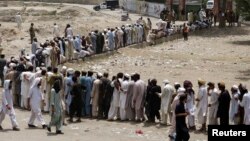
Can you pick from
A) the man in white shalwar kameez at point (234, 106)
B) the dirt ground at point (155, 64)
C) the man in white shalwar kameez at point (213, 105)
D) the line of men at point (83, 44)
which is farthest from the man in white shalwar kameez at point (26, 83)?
the man in white shalwar kameez at point (234, 106)

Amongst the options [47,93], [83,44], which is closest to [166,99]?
[47,93]

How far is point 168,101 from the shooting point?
14922 mm

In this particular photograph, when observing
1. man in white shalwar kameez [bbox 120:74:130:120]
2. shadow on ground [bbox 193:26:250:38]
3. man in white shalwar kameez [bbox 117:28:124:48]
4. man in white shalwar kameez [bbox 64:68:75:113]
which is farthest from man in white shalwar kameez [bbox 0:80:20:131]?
shadow on ground [bbox 193:26:250:38]

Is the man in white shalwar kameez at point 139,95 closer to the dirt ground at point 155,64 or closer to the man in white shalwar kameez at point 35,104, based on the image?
the dirt ground at point 155,64

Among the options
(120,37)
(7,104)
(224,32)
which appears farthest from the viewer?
(224,32)

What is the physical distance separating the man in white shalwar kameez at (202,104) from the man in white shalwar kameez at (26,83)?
4.99 metres

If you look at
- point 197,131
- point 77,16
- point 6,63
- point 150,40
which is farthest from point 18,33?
point 197,131

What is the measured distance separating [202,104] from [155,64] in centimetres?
1225

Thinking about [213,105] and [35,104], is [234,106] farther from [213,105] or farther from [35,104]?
[35,104]

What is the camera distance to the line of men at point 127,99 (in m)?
14.1

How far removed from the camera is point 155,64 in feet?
88.1

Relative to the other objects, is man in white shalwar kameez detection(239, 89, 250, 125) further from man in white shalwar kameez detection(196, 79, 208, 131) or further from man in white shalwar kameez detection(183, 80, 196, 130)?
man in white shalwar kameez detection(183, 80, 196, 130)

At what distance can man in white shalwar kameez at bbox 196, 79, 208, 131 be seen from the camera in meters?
14.5

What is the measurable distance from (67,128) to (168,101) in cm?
282
